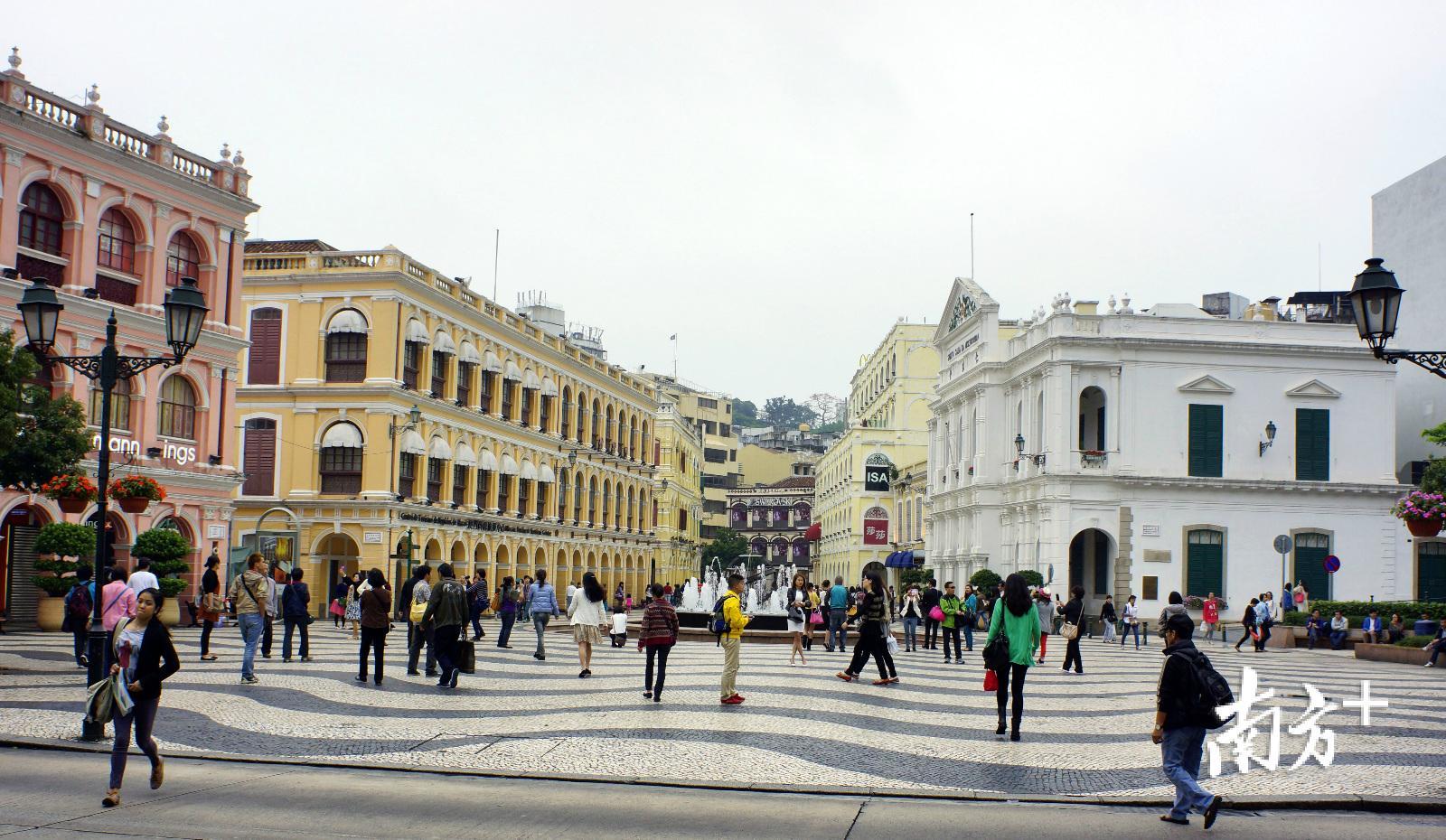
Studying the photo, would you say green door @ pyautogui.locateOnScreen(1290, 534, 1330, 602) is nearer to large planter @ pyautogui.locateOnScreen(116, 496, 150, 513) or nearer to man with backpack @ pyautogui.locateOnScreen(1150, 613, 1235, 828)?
large planter @ pyautogui.locateOnScreen(116, 496, 150, 513)

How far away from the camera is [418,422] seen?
44.6 meters

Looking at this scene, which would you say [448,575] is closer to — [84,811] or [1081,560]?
[84,811]

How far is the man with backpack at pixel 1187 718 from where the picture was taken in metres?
9.23

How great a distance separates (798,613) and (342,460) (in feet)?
78.3

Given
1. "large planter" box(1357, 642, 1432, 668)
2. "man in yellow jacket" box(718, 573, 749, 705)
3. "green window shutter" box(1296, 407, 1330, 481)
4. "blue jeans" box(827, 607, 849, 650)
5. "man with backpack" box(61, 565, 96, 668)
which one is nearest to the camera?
"man in yellow jacket" box(718, 573, 749, 705)

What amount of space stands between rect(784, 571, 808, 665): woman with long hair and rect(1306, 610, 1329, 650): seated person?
1517 centimetres

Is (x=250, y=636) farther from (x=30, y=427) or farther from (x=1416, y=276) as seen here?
(x=1416, y=276)

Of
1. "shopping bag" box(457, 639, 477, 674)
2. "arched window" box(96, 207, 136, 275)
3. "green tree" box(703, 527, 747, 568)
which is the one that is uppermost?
"arched window" box(96, 207, 136, 275)

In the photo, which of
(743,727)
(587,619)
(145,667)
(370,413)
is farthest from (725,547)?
(145,667)

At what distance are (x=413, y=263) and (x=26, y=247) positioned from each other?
1668 cm

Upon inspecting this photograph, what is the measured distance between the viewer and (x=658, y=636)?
1656 centimetres

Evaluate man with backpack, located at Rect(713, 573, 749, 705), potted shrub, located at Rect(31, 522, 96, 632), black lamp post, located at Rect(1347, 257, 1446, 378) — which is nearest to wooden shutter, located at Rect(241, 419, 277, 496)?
potted shrub, located at Rect(31, 522, 96, 632)

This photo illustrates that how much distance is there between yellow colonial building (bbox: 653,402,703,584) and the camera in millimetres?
82375

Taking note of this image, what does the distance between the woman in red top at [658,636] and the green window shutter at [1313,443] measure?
→ 31.8 metres
